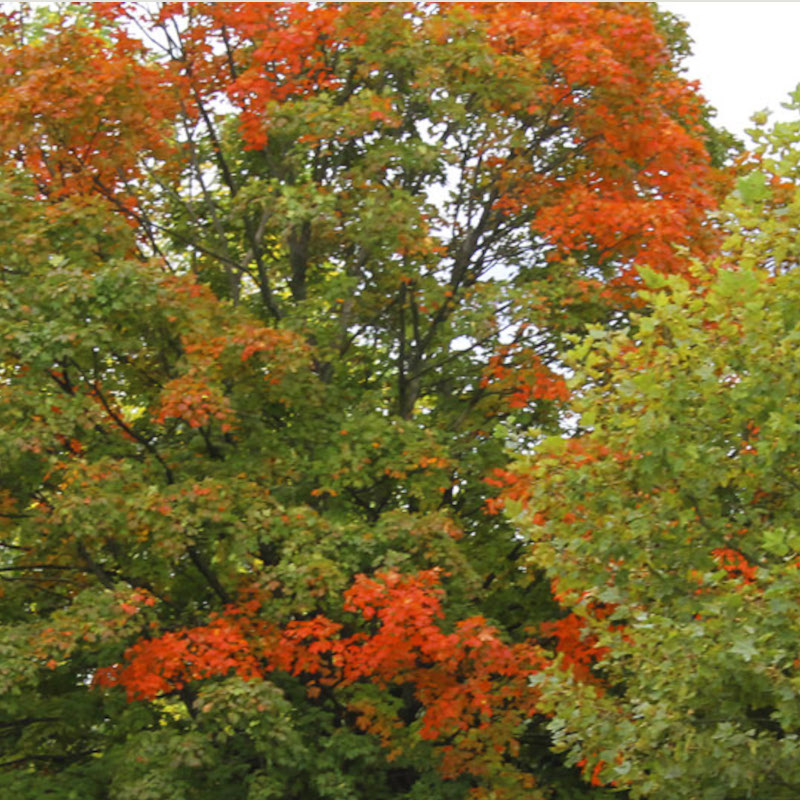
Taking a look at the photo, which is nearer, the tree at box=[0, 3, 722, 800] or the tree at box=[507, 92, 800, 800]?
the tree at box=[507, 92, 800, 800]

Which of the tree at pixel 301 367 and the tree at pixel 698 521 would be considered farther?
the tree at pixel 301 367

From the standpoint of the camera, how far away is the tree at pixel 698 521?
8742 mm

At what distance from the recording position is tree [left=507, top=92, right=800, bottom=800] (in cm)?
874

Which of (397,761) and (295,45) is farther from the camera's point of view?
(295,45)

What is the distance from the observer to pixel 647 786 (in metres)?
9.42

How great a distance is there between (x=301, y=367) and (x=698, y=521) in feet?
19.9

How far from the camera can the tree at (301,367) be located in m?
12.8

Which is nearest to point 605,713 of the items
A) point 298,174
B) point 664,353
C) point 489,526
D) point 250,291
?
point 664,353

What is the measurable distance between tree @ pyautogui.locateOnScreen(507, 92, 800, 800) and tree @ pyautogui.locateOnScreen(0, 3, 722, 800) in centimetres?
284

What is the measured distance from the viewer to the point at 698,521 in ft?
31.7

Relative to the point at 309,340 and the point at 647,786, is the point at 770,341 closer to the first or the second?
the point at 647,786

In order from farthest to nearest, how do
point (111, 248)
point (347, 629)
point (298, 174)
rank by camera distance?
point (298, 174), point (347, 629), point (111, 248)

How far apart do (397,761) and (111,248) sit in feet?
21.1

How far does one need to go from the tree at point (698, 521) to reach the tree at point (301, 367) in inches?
112
